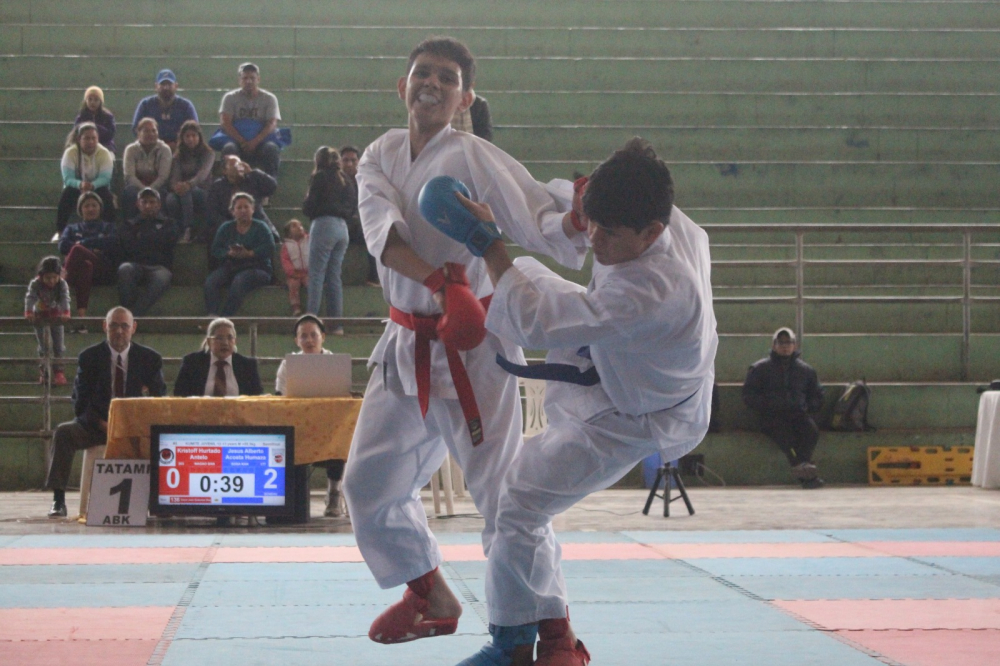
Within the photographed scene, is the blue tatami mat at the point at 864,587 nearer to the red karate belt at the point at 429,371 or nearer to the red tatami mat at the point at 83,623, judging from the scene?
the red karate belt at the point at 429,371

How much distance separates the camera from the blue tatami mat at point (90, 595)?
4629mm

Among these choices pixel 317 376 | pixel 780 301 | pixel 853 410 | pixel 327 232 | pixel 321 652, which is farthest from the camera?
pixel 327 232

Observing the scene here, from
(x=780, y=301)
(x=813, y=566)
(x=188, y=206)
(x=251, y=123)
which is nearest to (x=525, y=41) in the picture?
(x=251, y=123)

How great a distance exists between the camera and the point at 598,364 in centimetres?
309

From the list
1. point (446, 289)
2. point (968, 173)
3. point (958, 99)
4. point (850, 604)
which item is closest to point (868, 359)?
point (968, 173)

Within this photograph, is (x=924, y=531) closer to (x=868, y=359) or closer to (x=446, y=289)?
(x=868, y=359)

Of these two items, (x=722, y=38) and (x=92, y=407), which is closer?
(x=92, y=407)

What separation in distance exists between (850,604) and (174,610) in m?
2.48

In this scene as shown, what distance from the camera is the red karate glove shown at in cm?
312

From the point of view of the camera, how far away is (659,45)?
14859 mm

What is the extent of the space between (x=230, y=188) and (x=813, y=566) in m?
7.18

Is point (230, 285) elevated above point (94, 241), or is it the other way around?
point (94, 241)

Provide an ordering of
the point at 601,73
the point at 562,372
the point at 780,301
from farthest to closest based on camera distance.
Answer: the point at 601,73 < the point at 780,301 < the point at 562,372

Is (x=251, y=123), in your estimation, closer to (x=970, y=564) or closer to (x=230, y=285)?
(x=230, y=285)
